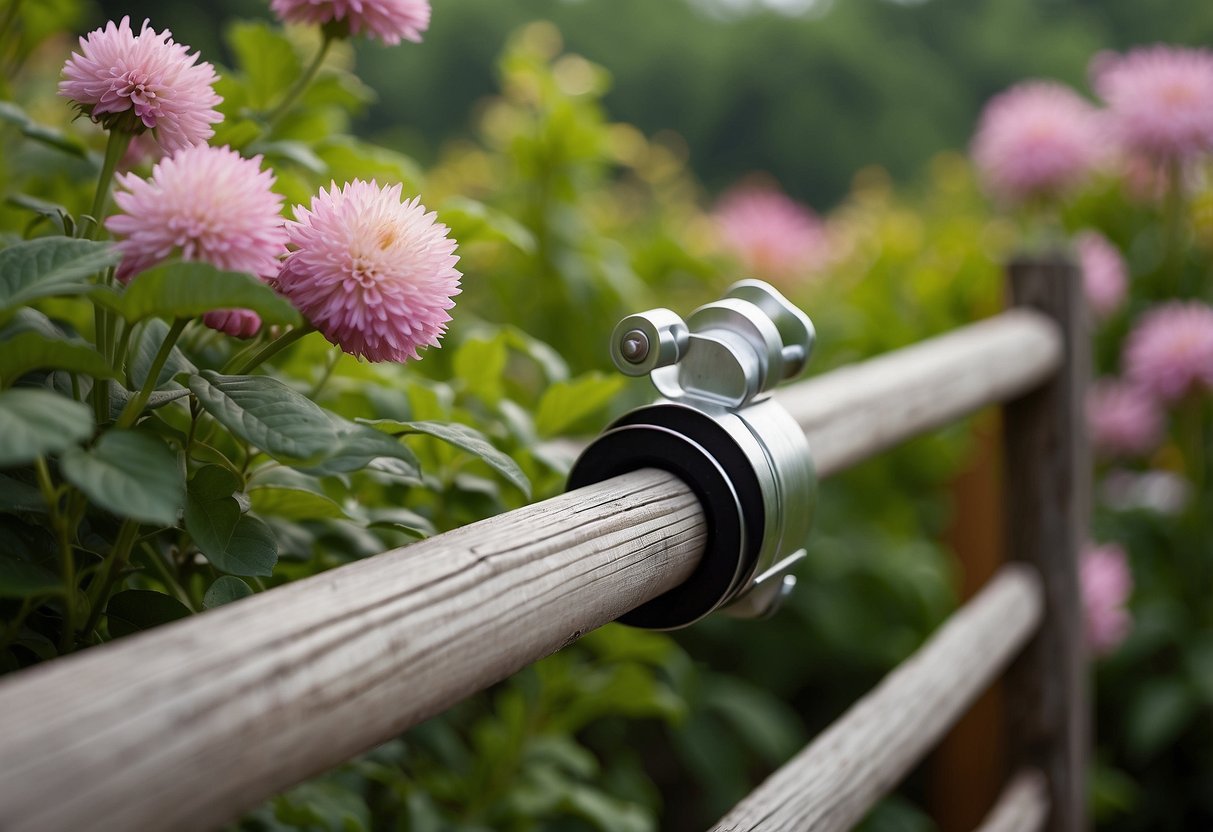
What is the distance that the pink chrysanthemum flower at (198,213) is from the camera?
0.43m

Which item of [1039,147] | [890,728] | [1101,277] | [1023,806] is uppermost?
[1039,147]

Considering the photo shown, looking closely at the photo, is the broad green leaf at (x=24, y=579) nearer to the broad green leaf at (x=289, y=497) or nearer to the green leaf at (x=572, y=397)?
the broad green leaf at (x=289, y=497)

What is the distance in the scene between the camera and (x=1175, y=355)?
6.08 feet

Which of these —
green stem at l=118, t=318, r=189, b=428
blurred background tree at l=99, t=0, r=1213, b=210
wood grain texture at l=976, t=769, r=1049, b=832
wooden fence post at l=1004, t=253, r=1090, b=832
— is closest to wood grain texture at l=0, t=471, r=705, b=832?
green stem at l=118, t=318, r=189, b=428

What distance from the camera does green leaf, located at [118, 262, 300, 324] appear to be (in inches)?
16.3

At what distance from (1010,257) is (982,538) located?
0.61 metres

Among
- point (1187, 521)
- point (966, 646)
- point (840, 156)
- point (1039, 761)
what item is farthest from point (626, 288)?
point (840, 156)

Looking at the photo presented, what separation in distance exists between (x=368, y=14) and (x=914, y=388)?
2.13ft

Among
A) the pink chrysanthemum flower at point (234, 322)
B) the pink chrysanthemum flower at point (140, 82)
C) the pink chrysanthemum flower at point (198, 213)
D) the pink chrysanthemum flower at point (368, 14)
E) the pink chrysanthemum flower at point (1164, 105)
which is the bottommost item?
the pink chrysanthemum flower at point (234, 322)

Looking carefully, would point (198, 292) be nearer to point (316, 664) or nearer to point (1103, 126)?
point (316, 664)

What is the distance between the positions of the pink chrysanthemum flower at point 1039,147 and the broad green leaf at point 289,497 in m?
1.75

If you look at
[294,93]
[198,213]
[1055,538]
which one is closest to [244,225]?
[198,213]

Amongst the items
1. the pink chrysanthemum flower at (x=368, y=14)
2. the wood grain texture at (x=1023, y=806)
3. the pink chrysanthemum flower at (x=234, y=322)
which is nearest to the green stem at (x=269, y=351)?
the pink chrysanthemum flower at (x=234, y=322)

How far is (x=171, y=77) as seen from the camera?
0.50 meters
